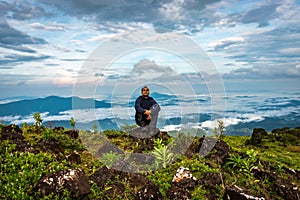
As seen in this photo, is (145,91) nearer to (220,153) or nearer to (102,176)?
(220,153)

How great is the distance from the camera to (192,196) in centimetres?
939

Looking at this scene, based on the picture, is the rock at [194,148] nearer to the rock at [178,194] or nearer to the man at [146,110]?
the man at [146,110]

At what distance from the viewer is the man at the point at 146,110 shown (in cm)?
1551

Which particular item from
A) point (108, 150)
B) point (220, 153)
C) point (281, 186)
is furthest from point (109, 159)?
point (281, 186)

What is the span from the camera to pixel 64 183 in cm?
873

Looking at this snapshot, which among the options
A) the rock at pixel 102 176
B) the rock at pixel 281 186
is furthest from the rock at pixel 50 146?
the rock at pixel 281 186

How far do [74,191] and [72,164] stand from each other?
2747mm

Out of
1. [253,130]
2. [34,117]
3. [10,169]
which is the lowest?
[253,130]

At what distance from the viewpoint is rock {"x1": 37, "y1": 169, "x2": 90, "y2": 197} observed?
28.3ft

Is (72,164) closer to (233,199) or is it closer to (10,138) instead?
(10,138)

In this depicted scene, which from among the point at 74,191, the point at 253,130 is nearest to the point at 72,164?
the point at 74,191

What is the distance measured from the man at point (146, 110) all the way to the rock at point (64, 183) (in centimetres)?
688

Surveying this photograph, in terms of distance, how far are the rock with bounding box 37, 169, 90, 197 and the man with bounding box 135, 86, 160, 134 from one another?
6.88 m

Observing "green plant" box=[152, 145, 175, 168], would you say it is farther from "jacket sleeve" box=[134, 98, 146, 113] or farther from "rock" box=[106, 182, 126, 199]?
"jacket sleeve" box=[134, 98, 146, 113]
